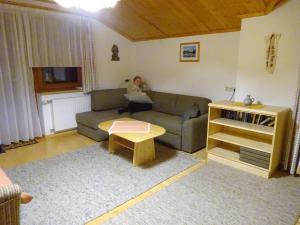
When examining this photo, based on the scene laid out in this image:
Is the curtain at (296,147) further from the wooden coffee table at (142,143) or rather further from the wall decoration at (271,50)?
the wooden coffee table at (142,143)

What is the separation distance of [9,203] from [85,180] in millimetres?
1509

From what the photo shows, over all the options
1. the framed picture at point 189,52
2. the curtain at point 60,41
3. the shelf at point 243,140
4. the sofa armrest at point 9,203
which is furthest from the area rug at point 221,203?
the curtain at point 60,41

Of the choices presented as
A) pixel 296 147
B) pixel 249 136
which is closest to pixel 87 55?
pixel 249 136

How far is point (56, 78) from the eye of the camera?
4.23m

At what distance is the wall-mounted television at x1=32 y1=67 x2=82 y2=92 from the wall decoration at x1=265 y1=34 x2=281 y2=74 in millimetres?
3379

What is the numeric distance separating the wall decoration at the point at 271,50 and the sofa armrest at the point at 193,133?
117 centimetres

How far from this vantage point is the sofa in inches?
135

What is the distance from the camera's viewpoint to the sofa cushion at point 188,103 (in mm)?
3809

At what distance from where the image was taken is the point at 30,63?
3656 mm

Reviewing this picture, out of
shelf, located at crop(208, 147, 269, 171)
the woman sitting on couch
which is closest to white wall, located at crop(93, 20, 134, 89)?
the woman sitting on couch

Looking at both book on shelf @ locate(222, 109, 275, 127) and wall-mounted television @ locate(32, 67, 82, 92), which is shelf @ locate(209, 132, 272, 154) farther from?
wall-mounted television @ locate(32, 67, 82, 92)

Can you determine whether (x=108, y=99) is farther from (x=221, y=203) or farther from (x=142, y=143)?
(x=221, y=203)

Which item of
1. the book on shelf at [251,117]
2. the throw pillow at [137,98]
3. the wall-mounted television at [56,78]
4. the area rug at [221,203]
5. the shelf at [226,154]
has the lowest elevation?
the area rug at [221,203]

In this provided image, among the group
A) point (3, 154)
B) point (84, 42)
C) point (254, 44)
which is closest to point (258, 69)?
point (254, 44)
